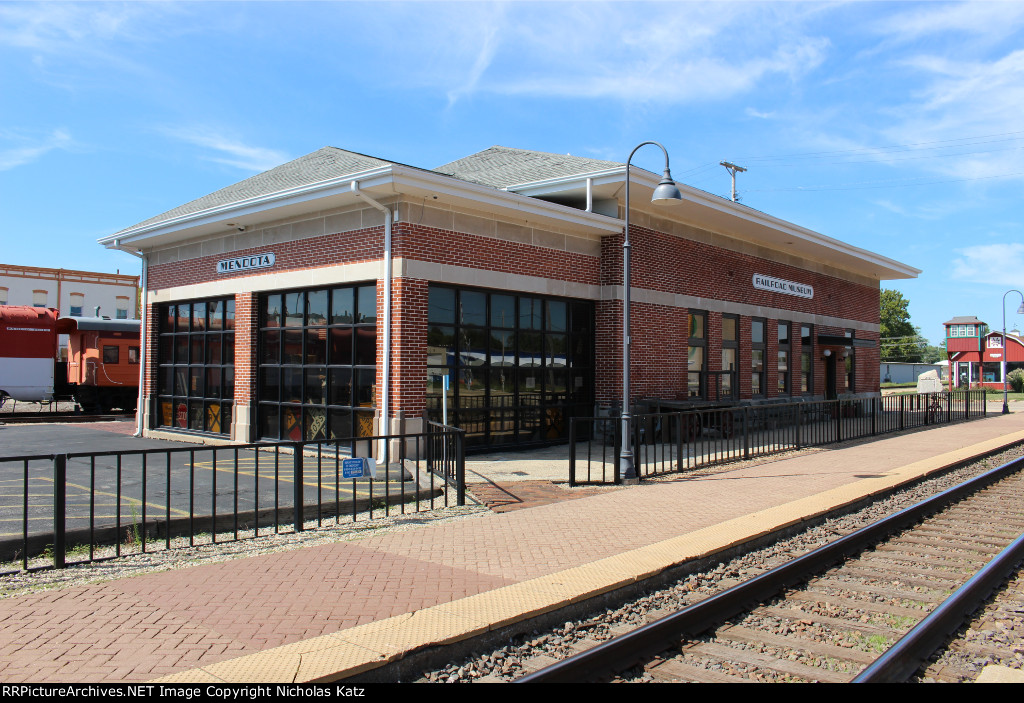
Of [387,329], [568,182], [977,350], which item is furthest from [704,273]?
[977,350]

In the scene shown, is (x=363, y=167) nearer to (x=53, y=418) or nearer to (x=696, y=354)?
(x=696, y=354)

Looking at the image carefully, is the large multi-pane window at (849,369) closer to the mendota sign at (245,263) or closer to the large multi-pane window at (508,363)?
the large multi-pane window at (508,363)

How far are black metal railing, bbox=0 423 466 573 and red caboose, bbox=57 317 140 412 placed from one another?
13287 mm

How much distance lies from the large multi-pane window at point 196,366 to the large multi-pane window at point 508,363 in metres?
5.74

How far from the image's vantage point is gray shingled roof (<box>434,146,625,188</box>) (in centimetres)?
1629

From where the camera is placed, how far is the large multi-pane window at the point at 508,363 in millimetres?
13562

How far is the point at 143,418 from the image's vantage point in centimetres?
1833

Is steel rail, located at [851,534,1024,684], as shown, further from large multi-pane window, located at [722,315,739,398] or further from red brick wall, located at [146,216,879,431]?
large multi-pane window, located at [722,315,739,398]

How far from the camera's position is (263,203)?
13.8m

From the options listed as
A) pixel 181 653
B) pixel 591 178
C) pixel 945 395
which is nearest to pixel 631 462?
pixel 591 178

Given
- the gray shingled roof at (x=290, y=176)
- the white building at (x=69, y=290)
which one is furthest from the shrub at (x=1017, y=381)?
the white building at (x=69, y=290)

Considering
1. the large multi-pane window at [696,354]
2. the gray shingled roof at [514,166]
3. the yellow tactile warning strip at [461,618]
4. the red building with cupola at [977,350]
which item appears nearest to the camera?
the yellow tactile warning strip at [461,618]

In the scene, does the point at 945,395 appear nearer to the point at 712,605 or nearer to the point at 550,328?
the point at 550,328

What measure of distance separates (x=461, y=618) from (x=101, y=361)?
2375 centimetres
